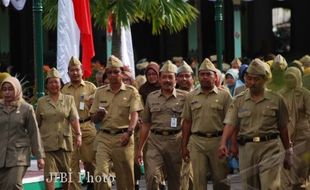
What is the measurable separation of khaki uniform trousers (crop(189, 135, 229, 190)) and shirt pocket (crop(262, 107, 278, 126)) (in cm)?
126

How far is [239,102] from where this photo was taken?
1129cm

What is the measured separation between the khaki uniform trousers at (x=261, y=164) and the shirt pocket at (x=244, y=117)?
24 centimetres

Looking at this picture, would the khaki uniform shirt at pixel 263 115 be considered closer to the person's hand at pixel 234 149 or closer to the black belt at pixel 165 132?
the person's hand at pixel 234 149

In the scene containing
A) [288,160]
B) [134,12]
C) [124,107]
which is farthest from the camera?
[134,12]

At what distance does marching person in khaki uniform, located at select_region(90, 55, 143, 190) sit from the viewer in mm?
12891

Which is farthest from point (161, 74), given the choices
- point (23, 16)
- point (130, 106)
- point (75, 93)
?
point (23, 16)

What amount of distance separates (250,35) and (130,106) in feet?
70.8

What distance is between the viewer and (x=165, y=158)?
1298 centimetres

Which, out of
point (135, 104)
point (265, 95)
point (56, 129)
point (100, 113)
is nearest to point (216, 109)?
point (135, 104)

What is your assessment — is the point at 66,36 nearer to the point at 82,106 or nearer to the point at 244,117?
the point at 82,106

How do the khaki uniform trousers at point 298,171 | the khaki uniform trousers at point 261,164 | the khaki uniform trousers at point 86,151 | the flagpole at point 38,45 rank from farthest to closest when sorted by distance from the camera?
the flagpole at point 38,45, the khaki uniform trousers at point 86,151, the khaki uniform trousers at point 261,164, the khaki uniform trousers at point 298,171

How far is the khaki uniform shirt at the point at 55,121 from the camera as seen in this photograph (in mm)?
13273

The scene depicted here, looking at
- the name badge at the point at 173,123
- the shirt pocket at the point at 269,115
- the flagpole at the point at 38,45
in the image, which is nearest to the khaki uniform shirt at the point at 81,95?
the flagpole at the point at 38,45

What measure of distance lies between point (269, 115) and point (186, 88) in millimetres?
2765
